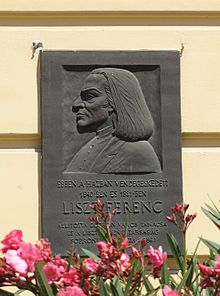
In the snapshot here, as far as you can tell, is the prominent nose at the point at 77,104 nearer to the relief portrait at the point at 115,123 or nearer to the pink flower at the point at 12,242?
the relief portrait at the point at 115,123

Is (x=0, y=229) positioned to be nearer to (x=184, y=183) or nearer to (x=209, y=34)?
(x=184, y=183)

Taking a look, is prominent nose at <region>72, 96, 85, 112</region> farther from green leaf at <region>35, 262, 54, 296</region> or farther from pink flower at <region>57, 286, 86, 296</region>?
pink flower at <region>57, 286, 86, 296</region>

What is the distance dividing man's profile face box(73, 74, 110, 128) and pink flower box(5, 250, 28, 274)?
1.70 m

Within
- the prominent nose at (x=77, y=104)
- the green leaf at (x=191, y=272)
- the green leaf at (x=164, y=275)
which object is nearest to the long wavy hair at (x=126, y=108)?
the prominent nose at (x=77, y=104)

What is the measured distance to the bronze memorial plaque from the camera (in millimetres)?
3402

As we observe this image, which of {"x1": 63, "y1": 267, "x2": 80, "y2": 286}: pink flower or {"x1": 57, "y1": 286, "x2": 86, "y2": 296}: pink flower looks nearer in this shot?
{"x1": 57, "y1": 286, "x2": 86, "y2": 296}: pink flower

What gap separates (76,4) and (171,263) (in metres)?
1.23

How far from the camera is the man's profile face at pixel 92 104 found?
346 centimetres

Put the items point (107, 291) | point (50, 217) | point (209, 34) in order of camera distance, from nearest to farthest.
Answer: point (107, 291) < point (50, 217) < point (209, 34)

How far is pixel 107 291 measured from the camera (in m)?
1.90

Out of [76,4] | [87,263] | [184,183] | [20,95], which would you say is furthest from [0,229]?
[87,263]

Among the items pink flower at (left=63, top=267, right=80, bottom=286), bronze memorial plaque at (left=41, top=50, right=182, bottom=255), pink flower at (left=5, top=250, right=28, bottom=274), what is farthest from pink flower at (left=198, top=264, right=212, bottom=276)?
bronze memorial plaque at (left=41, top=50, right=182, bottom=255)

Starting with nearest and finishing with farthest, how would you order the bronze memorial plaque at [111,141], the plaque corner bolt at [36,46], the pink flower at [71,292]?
the pink flower at [71,292] → the bronze memorial plaque at [111,141] → the plaque corner bolt at [36,46]

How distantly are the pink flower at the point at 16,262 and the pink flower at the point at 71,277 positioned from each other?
10 cm
